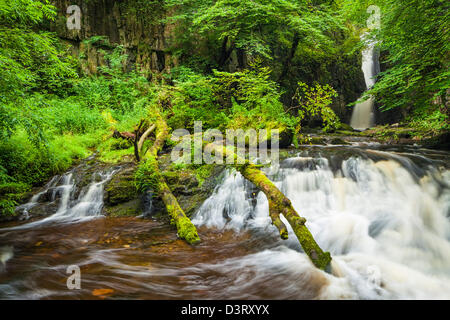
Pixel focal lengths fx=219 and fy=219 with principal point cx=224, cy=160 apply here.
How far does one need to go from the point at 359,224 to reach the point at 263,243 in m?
1.76

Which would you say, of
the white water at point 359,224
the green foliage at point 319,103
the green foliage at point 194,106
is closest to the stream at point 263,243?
the white water at point 359,224

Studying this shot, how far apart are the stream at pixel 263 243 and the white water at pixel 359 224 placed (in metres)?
0.02

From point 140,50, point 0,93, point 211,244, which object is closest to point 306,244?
point 211,244

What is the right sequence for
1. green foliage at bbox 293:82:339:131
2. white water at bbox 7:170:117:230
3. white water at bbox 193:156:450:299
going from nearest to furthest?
white water at bbox 193:156:450:299, white water at bbox 7:170:117:230, green foliage at bbox 293:82:339:131

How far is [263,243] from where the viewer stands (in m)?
3.70

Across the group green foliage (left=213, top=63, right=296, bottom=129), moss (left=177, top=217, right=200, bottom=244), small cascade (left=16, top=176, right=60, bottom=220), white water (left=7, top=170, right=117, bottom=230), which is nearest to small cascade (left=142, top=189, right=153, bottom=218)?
white water (left=7, top=170, right=117, bottom=230)

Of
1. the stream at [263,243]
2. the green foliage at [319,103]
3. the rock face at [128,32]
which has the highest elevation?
the rock face at [128,32]

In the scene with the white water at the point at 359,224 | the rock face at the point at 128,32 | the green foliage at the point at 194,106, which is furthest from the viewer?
the rock face at the point at 128,32

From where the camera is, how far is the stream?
7.95ft

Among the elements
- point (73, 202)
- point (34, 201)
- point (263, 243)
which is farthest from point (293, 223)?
point (34, 201)

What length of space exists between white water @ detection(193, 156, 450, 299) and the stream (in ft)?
0.06

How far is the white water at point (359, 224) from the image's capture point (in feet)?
8.36

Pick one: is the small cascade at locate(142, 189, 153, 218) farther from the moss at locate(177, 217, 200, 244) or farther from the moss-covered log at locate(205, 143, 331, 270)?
the moss-covered log at locate(205, 143, 331, 270)

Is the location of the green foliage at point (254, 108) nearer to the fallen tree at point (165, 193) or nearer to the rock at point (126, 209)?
the fallen tree at point (165, 193)
